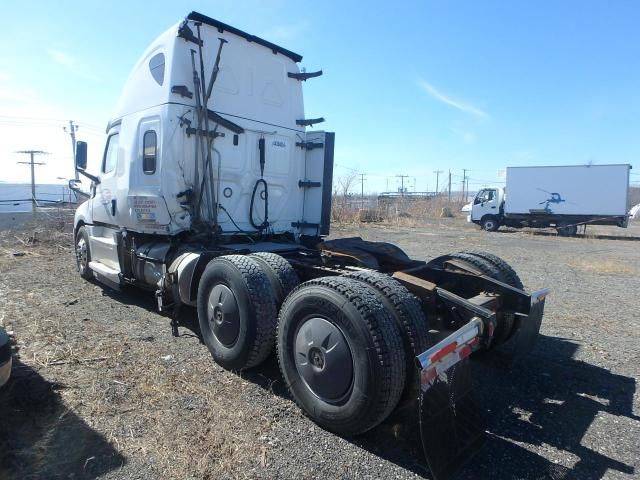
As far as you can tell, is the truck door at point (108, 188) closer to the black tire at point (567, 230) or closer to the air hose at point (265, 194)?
the air hose at point (265, 194)

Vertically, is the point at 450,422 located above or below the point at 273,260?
below

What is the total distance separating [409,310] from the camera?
2.99 m

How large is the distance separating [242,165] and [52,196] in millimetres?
22223

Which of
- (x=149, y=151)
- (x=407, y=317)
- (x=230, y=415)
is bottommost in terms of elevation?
(x=230, y=415)

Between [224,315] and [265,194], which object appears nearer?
[224,315]

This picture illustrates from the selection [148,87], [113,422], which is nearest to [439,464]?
[113,422]

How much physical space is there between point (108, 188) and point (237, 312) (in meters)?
3.81

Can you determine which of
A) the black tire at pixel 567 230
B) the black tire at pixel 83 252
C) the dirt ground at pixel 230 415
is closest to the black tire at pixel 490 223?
the black tire at pixel 567 230

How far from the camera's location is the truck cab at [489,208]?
25922 millimetres

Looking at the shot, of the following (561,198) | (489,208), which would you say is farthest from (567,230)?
(489,208)

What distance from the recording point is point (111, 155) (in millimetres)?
6637

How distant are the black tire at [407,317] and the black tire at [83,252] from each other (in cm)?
616

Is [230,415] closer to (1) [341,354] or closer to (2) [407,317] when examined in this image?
(1) [341,354]

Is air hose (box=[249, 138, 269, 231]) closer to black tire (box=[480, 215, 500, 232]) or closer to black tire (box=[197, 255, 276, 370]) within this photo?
black tire (box=[197, 255, 276, 370])
